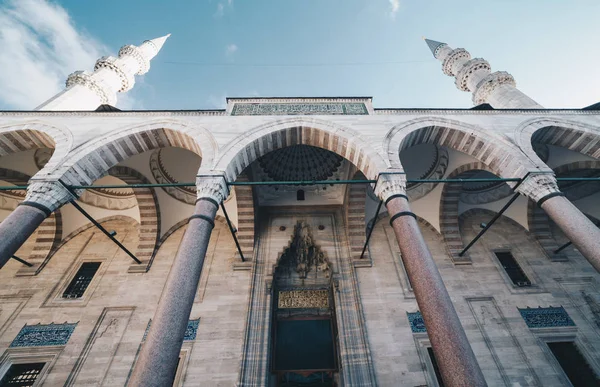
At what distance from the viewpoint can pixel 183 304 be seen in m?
3.44

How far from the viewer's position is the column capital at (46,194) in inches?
181

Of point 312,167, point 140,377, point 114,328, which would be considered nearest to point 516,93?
point 312,167

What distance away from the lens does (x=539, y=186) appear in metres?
5.07

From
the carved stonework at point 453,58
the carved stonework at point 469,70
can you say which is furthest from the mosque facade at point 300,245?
the carved stonework at point 453,58

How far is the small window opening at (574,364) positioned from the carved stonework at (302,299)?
5011mm

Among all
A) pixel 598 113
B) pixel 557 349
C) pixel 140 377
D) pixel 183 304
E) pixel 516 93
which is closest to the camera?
pixel 140 377

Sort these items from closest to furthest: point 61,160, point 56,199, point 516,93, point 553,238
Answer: point 56,199, point 61,160, point 553,238, point 516,93

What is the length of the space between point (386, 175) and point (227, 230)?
5240 mm

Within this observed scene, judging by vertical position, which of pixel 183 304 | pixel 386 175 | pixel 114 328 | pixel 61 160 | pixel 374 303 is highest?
pixel 61 160

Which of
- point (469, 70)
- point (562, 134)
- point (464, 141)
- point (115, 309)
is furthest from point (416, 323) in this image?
point (469, 70)

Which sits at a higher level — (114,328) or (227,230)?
(227,230)

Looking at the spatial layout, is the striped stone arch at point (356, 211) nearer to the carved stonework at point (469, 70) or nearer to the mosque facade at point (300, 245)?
the mosque facade at point (300, 245)

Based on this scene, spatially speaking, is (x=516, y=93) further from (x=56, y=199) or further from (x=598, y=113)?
(x=56, y=199)

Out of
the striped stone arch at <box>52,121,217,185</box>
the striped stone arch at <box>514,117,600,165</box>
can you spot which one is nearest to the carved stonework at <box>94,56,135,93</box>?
the striped stone arch at <box>52,121,217,185</box>
